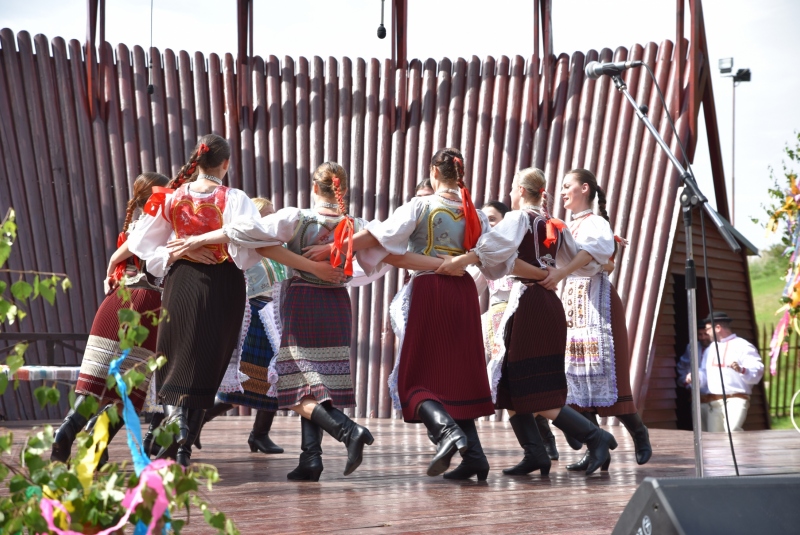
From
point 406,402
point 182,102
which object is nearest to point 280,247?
point 406,402

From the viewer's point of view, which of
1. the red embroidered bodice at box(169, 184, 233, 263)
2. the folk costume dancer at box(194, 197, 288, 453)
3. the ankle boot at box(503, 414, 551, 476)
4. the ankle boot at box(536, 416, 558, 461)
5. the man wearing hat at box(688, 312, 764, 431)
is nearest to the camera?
the red embroidered bodice at box(169, 184, 233, 263)

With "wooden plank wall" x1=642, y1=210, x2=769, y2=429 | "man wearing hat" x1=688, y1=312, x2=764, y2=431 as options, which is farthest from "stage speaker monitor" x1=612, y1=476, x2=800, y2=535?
"man wearing hat" x1=688, y1=312, x2=764, y2=431

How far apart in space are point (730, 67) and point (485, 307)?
361 inches

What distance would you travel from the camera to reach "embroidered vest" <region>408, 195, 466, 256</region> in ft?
14.0

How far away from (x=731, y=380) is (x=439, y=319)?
509cm

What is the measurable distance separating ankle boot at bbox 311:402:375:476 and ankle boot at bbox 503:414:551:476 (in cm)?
79

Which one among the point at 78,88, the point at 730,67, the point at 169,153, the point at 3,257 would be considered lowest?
the point at 3,257

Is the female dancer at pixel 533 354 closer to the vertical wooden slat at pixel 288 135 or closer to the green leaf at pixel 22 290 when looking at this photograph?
the green leaf at pixel 22 290

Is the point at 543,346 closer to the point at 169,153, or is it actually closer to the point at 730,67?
the point at 169,153

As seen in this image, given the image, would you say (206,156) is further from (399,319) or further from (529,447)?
(529,447)

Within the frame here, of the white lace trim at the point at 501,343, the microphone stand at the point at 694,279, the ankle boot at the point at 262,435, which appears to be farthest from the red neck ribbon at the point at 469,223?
the ankle boot at the point at 262,435

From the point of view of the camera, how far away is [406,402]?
13.7 ft

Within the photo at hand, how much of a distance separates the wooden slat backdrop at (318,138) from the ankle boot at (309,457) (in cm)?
402

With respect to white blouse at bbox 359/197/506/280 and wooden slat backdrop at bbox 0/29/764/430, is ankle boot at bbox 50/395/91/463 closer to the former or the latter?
white blouse at bbox 359/197/506/280
